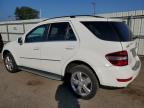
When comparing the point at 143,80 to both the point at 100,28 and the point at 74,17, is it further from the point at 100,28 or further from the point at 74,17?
the point at 74,17

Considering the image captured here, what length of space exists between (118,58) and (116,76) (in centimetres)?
35

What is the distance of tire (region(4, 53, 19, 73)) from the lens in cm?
578

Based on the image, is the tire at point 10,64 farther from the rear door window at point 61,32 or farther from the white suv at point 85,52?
the rear door window at point 61,32

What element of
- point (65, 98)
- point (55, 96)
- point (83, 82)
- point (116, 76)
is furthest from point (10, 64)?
point (116, 76)

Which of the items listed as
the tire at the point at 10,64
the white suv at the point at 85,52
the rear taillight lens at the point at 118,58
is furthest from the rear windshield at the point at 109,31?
the tire at the point at 10,64

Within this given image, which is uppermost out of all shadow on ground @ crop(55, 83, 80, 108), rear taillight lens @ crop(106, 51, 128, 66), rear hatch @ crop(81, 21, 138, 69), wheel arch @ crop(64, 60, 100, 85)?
rear hatch @ crop(81, 21, 138, 69)

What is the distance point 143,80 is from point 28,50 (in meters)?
3.46

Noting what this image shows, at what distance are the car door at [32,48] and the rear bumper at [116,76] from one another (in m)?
1.97

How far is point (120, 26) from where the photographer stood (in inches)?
151

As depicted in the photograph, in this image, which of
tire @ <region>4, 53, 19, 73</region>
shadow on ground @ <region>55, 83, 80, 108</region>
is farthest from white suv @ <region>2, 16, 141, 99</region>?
tire @ <region>4, 53, 19, 73</region>

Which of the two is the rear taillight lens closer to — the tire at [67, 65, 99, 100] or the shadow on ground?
the tire at [67, 65, 99, 100]

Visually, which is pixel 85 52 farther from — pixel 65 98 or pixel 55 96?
pixel 55 96

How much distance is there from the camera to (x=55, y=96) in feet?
13.8

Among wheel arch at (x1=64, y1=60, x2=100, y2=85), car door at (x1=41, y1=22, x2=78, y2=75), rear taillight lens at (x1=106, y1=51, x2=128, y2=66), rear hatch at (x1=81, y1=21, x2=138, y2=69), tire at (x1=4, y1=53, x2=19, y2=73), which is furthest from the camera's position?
tire at (x1=4, y1=53, x2=19, y2=73)
